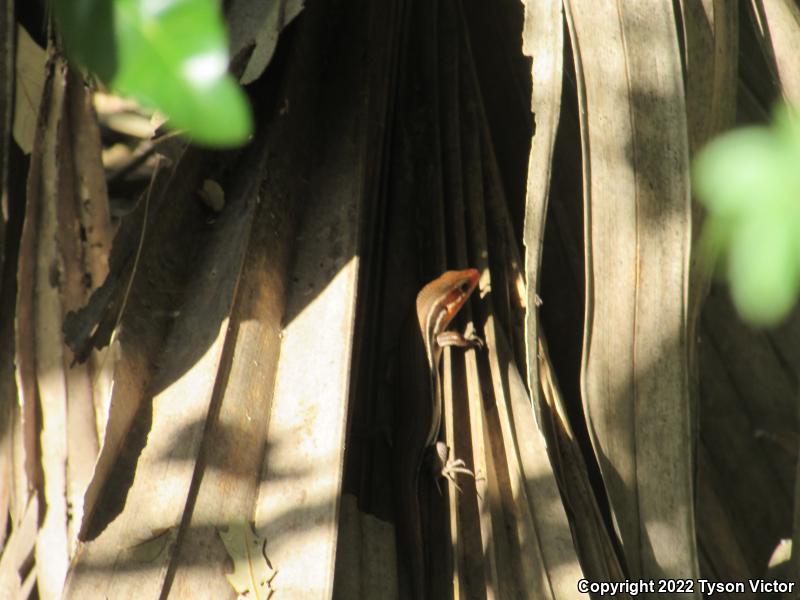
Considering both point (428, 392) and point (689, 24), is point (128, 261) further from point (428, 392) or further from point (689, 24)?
point (689, 24)

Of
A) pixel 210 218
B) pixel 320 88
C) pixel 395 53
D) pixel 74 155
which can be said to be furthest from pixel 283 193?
pixel 74 155

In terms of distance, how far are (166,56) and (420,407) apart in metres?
1.87

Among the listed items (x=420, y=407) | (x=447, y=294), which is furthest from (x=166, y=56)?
(x=447, y=294)

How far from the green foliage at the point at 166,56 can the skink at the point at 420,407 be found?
1463 mm

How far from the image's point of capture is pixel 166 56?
18.1 inches

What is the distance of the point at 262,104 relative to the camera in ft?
7.05

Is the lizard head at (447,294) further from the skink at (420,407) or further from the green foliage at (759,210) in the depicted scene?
the green foliage at (759,210)

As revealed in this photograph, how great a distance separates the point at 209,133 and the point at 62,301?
6.63 ft

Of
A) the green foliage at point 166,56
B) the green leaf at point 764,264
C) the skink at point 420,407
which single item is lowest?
the green leaf at point 764,264

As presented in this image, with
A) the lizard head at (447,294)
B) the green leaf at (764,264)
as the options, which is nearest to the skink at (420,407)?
the lizard head at (447,294)

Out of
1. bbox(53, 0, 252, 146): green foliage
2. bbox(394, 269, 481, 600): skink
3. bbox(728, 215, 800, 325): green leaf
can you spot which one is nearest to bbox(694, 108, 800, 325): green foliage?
bbox(728, 215, 800, 325): green leaf

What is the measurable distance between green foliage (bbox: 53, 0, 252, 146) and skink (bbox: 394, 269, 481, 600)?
4.80ft

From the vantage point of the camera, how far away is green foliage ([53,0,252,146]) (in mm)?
448

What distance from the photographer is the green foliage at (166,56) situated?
1.47 feet
